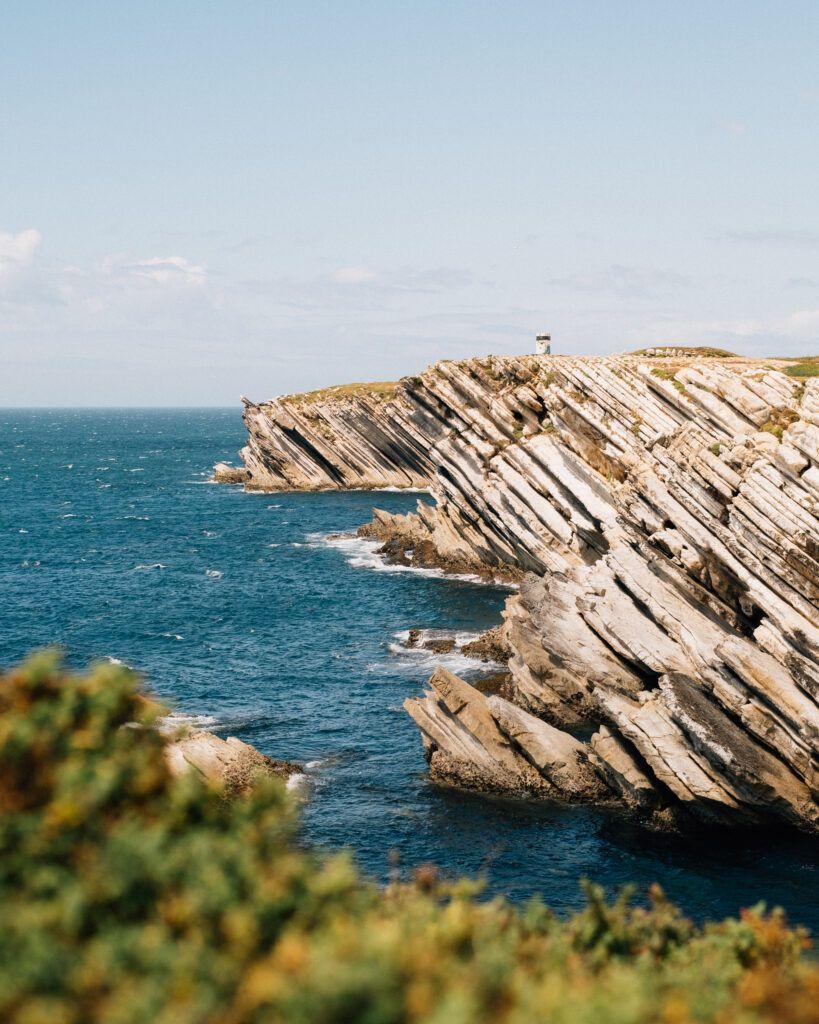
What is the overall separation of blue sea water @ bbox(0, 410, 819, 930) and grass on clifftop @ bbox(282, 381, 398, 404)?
2305cm

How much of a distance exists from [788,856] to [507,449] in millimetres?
46554

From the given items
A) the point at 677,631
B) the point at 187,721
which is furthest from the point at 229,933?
the point at 187,721

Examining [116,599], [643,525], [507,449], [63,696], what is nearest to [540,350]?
[507,449]

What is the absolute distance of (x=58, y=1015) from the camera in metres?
11.9

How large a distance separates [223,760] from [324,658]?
78.5 feet

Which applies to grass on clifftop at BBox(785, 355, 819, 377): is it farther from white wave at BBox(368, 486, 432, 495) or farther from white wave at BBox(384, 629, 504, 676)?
white wave at BBox(368, 486, 432, 495)

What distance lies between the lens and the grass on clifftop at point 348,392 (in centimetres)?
16175

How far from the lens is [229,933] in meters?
14.2

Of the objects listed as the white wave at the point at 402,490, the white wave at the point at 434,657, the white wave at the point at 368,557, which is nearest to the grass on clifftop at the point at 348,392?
the white wave at the point at 402,490

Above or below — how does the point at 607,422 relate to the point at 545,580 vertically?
above

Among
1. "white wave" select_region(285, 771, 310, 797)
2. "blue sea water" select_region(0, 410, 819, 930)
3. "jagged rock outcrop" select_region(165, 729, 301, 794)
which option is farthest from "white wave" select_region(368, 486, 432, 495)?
"jagged rock outcrop" select_region(165, 729, 301, 794)

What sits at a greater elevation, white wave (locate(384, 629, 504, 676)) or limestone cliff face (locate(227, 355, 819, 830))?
limestone cliff face (locate(227, 355, 819, 830))

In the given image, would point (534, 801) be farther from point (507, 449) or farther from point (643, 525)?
point (507, 449)

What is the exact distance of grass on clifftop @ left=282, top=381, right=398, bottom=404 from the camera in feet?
531
